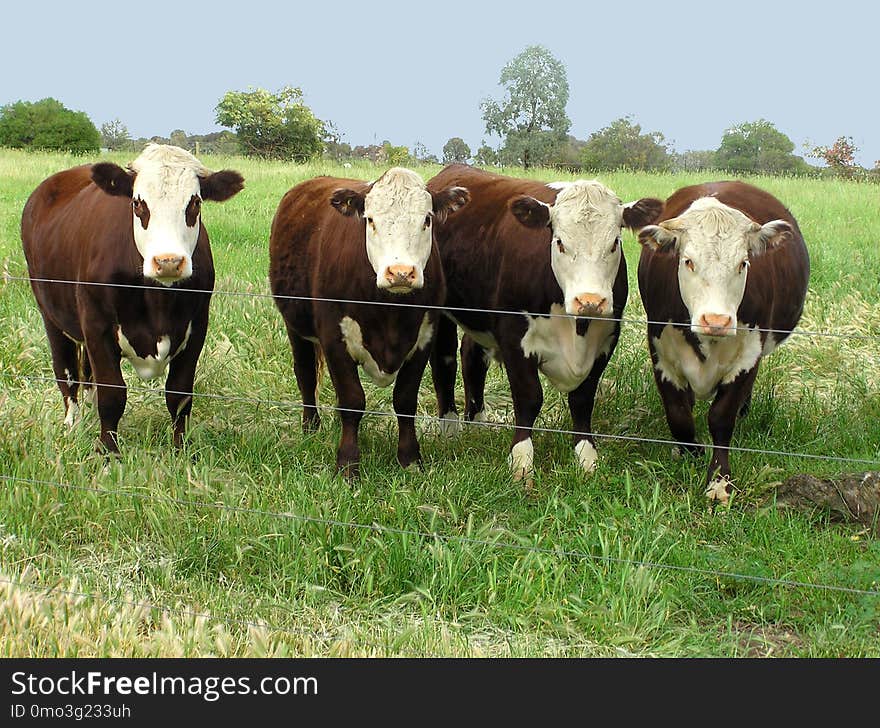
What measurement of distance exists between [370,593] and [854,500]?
2909mm

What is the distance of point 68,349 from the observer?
731cm

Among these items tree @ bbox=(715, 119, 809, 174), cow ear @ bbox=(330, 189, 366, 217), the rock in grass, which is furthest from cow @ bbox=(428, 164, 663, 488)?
tree @ bbox=(715, 119, 809, 174)

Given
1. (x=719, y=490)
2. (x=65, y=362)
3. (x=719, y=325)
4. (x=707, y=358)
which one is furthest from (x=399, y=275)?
(x=65, y=362)

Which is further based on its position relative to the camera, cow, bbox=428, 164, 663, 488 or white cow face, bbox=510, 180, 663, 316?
cow, bbox=428, 164, 663, 488

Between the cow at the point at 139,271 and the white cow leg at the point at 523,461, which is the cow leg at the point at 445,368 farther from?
the cow at the point at 139,271

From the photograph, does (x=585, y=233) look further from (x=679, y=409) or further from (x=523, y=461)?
(x=523, y=461)

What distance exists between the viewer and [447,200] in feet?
19.4

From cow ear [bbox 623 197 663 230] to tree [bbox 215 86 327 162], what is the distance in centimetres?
4082

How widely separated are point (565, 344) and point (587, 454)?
2.40 ft

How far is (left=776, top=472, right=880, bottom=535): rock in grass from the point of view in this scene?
5.61m

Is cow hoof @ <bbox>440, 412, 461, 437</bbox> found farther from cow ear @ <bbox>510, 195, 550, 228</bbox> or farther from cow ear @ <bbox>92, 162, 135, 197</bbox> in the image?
cow ear @ <bbox>92, 162, 135, 197</bbox>

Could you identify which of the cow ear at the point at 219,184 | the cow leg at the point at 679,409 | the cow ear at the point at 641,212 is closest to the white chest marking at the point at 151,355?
the cow ear at the point at 219,184
